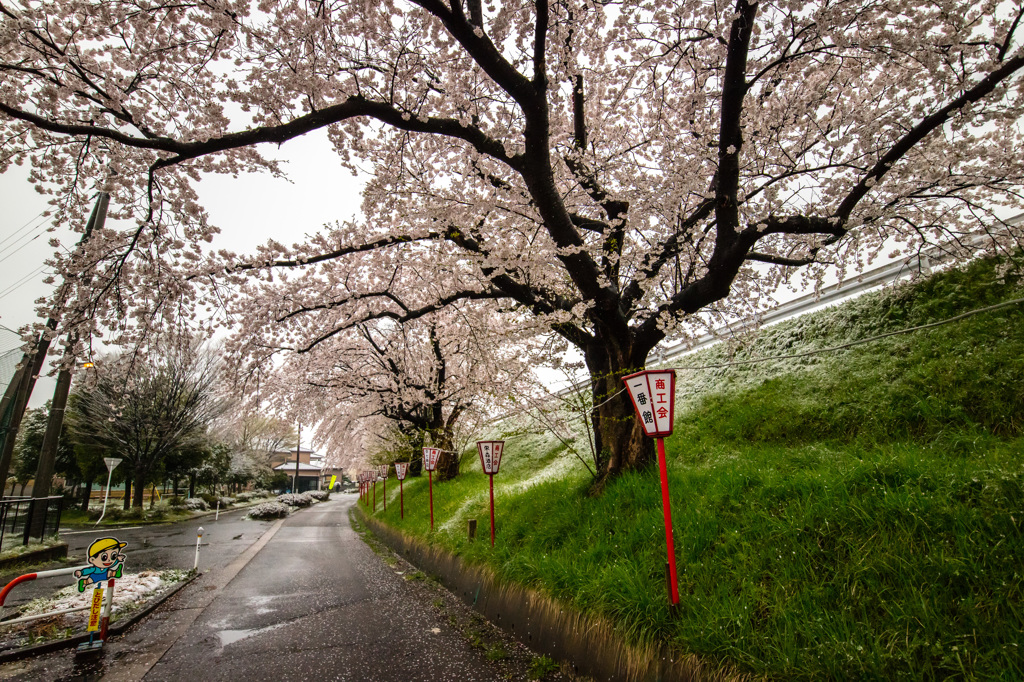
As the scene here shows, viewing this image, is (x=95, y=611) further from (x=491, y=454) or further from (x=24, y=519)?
(x=24, y=519)

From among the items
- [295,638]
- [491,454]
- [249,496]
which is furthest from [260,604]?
[249,496]

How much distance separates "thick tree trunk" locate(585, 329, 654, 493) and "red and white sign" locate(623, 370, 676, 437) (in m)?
2.08

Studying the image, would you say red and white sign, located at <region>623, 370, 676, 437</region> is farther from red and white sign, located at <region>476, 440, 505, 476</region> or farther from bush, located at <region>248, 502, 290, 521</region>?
bush, located at <region>248, 502, 290, 521</region>

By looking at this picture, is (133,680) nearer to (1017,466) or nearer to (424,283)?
(424,283)

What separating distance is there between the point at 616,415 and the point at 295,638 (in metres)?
4.83

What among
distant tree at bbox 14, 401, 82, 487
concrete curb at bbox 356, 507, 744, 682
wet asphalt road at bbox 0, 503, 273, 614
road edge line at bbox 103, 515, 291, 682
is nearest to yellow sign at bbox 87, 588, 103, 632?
road edge line at bbox 103, 515, 291, 682

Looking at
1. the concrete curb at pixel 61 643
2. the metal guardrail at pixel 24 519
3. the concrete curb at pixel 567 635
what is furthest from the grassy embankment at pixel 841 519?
the metal guardrail at pixel 24 519

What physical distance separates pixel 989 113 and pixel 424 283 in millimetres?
8368

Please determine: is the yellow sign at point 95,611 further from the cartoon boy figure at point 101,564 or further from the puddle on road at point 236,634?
the puddle on road at point 236,634

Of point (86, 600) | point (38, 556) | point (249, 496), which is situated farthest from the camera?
point (249, 496)

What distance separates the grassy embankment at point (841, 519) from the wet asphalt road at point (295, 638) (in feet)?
3.45

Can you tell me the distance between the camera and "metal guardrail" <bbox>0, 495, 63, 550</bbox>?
31.2ft

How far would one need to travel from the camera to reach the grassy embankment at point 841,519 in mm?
2588

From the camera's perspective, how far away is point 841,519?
3.52 metres
